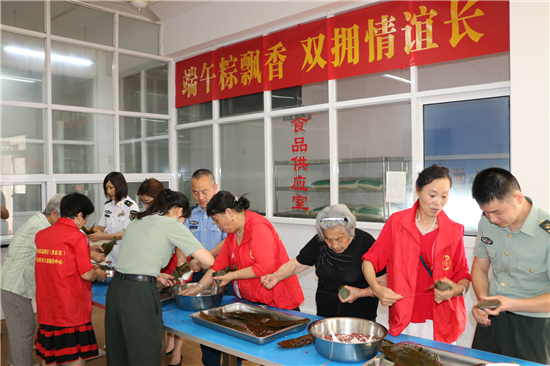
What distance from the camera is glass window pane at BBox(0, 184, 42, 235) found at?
4.93m

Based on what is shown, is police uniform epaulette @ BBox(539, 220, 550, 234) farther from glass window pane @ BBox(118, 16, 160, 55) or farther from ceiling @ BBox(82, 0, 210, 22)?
glass window pane @ BBox(118, 16, 160, 55)

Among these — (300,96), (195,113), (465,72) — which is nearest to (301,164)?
(300,96)

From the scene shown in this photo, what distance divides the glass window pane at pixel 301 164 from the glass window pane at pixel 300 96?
0.50ft

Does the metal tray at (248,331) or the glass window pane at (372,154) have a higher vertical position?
the glass window pane at (372,154)

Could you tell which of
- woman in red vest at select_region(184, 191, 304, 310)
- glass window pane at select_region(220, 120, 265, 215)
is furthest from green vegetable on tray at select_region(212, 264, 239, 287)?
glass window pane at select_region(220, 120, 265, 215)

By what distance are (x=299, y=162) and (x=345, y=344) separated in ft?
10.9

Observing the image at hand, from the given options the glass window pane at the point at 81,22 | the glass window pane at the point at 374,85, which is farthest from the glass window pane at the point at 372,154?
the glass window pane at the point at 81,22

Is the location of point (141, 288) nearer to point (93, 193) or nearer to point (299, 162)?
point (299, 162)

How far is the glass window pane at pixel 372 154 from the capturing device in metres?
4.18

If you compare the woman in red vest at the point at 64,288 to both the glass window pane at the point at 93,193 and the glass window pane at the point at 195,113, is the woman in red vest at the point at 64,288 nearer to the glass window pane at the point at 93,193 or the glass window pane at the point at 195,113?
the glass window pane at the point at 93,193

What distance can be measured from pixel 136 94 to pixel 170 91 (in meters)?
0.57

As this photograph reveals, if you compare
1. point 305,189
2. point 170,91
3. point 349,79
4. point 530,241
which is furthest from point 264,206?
point 530,241

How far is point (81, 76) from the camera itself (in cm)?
563

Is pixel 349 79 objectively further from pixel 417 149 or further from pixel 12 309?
pixel 12 309
